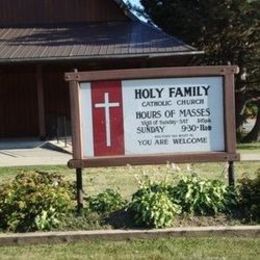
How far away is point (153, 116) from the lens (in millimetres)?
7965

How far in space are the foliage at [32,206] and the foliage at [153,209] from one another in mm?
738

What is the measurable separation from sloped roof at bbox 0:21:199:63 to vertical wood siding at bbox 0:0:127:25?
1.39 feet

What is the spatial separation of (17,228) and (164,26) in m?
20.7

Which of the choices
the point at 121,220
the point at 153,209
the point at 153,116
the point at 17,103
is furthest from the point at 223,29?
the point at 153,209

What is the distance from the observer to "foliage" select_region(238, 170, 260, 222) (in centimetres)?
751

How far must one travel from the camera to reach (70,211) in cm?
761

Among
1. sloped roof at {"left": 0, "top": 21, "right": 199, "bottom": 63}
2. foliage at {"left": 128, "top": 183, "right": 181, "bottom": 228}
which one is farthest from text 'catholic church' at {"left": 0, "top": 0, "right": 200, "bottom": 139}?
foliage at {"left": 128, "top": 183, "right": 181, "bottom": 228}

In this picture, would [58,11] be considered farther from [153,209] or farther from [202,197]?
[153,209]

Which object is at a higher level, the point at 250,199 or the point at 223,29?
the point at 223,29

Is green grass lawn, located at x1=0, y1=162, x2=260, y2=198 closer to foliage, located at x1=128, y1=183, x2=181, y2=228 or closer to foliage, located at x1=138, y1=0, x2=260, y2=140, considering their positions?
foliage, located at x1=128, y1=183, x2=181, y2=228

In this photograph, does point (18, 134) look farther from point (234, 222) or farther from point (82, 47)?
point (234, 222)

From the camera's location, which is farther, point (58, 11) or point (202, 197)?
point (58, 11)

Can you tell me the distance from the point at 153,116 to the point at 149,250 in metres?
1.78

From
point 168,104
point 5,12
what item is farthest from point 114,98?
point 5,12
